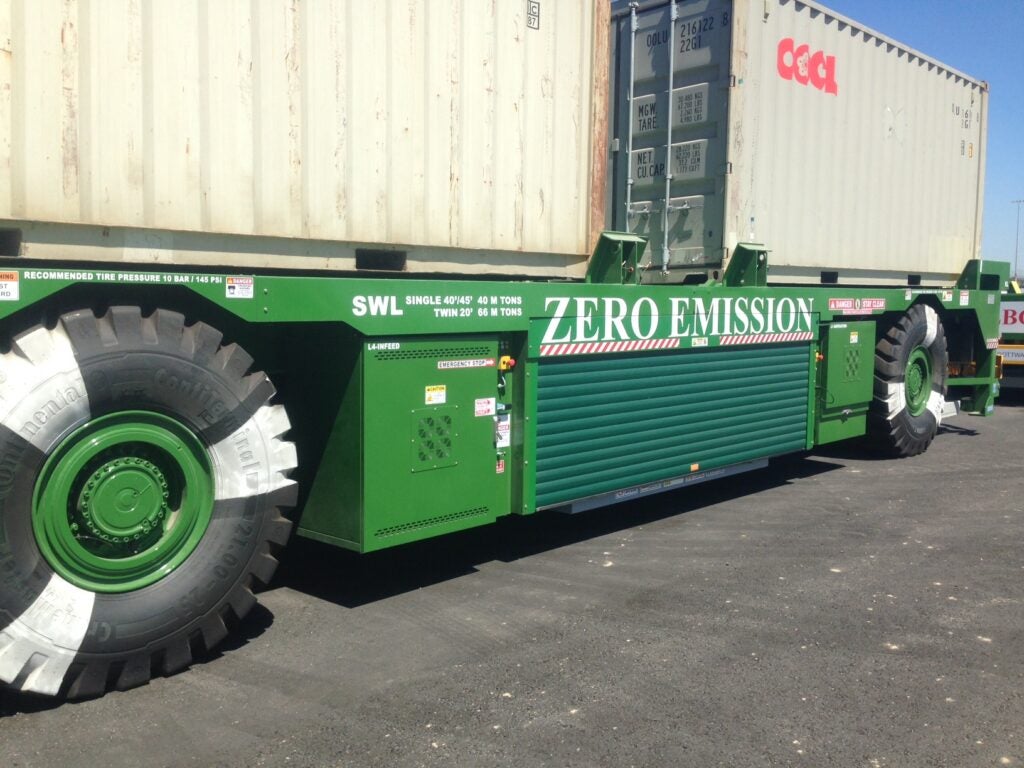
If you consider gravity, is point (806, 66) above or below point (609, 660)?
above

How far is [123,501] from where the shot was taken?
13.1ft

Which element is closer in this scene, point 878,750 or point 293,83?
point 878,750

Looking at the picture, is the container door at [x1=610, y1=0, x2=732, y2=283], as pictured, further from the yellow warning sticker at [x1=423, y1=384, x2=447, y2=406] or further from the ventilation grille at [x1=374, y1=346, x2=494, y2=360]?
the yellow warning sticker at [x1=423, y1=384, x2=447, y2=406]

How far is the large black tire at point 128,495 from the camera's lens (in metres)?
3.68

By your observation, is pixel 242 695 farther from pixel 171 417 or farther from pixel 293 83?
pixel 293 83

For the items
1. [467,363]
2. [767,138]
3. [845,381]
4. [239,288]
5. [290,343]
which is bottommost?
[845,381]

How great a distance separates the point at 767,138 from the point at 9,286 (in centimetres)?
599

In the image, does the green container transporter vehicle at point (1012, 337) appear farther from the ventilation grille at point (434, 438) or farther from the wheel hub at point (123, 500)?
the wheel hub at point (123, 500)

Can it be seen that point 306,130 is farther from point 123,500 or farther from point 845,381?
point 845,381

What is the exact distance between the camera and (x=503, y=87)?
19.0 ft

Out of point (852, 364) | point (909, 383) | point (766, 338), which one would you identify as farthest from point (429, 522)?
point (909, 383)

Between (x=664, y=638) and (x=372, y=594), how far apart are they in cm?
155

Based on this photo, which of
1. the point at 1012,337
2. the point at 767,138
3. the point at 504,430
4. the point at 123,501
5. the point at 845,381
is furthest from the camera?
the point at 1012,337

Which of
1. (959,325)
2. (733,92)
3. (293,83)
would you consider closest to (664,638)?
(293,83)
